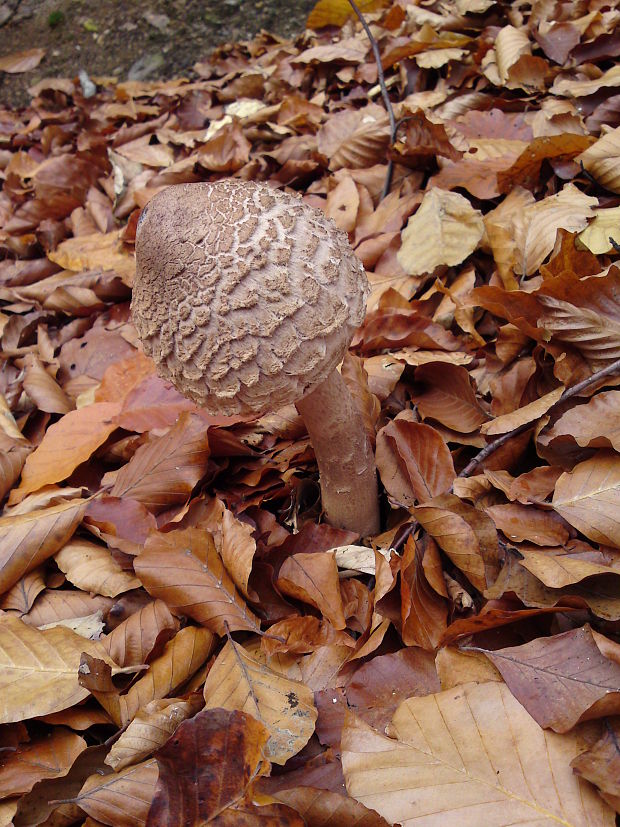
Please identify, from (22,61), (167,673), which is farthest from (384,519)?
(22,61)

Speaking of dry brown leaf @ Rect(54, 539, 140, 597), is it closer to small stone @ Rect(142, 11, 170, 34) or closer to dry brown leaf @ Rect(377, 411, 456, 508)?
dry brown leaf @ Rect(377, 411, 456, 508)

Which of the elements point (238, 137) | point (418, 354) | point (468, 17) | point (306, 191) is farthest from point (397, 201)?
point (468, 17)

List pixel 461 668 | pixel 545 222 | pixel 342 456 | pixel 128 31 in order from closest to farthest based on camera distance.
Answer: pixel 461 668 < pixel 342 456 < pixel 545 222 < pixel 128 31

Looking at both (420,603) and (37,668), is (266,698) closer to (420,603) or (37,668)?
(420,603)

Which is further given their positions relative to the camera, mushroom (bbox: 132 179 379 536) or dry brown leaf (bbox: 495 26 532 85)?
dry brown leaf (bbox: 495 26 532 85)

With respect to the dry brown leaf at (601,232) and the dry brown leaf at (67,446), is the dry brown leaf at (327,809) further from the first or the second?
the dry brown leaf at (601,232)

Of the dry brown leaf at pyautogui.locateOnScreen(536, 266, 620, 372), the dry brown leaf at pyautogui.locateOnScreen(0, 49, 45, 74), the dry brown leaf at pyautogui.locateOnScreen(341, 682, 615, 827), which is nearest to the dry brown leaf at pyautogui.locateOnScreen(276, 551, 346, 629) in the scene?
the dry brown leaf at pyautogui.locateOnScreen(341, 682, 615, 827)

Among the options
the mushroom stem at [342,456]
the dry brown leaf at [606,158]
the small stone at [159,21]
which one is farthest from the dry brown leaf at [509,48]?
the small stone at [159,21]
